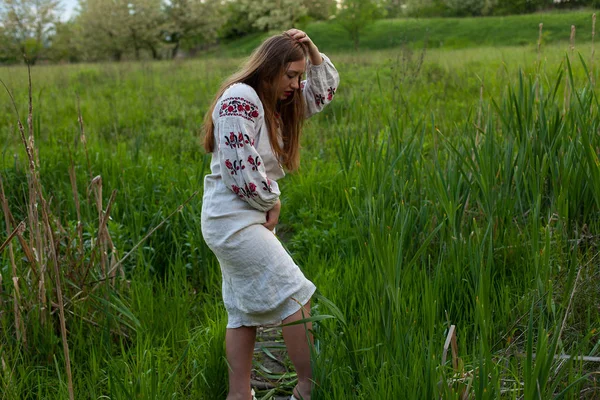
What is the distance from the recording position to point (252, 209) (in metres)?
2.12

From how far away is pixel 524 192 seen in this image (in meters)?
2.77

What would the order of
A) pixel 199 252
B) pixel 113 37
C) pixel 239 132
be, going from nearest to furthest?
pixel 239 132
pixel 199 252
pixel 113 37

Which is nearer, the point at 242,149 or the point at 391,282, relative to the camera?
the point at 391,282

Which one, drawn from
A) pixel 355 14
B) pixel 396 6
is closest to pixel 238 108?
pixel 396 6

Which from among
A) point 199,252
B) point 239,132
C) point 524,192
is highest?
point 239,132

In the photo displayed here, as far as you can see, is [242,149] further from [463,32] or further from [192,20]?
[192,20]

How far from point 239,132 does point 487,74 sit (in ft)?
23.9

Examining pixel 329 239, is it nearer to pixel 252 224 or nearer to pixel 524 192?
pixel 524 192

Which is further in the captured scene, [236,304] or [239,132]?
[236,304]

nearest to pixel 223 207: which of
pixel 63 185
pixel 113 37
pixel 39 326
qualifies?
pixel 39 326

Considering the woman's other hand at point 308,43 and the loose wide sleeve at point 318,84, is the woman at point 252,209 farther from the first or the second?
the loose wide sleeve at point 318,84

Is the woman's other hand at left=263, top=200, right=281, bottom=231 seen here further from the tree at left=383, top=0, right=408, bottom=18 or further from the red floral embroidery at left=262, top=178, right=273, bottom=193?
the tree at left=383, top=0, right=408, bottom=18

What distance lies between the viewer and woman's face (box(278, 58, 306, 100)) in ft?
7.06

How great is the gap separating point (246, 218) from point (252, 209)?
0.14 feet
